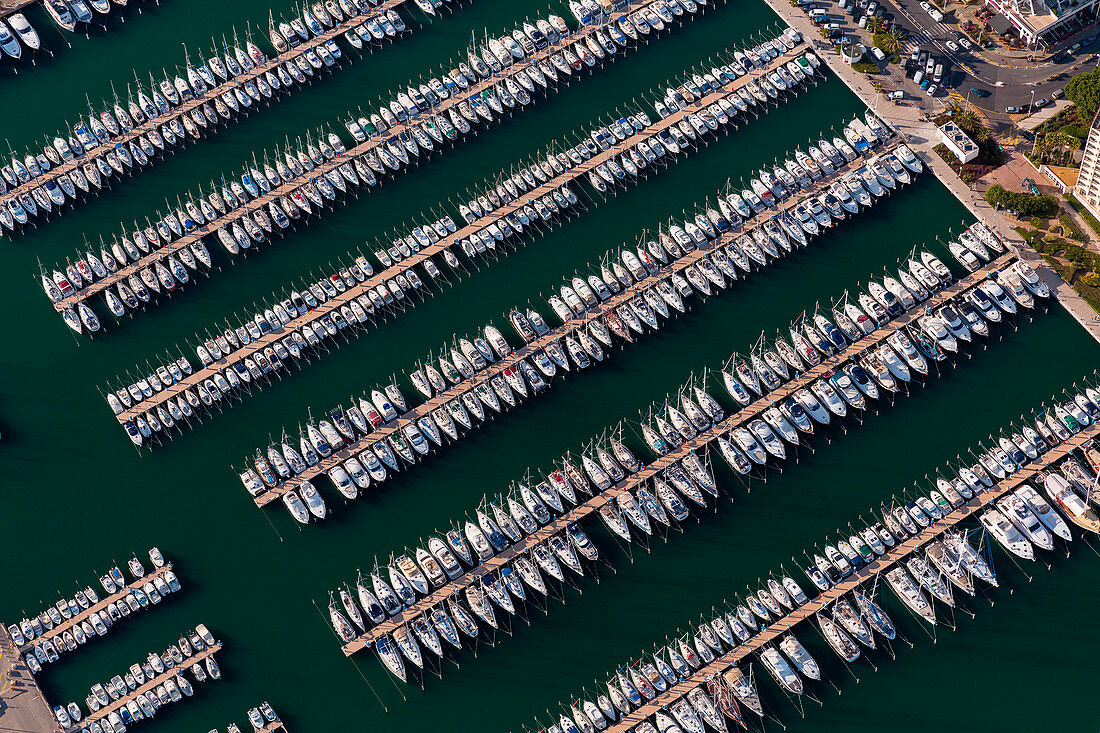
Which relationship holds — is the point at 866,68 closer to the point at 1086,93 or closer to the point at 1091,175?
the point at 1086,93

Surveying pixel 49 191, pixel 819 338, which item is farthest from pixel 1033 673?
pixel 49 191

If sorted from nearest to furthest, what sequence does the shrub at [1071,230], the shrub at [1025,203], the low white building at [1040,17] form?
the shrub at [1071,230]
the shrub at [1025,203]
the low white building at [1040,17]

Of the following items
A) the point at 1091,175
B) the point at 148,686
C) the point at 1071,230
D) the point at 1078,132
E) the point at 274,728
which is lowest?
the point at 1071,230

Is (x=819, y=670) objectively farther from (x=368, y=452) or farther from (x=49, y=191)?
(x=49, y=191)

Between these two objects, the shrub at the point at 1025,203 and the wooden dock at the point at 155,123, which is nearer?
the shrub at the point at 1025,203

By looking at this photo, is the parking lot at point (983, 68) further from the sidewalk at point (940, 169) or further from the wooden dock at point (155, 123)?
the wooden dock at point (155, 123)

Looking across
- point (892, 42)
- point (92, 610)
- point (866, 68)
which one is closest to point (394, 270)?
point (92, 610)

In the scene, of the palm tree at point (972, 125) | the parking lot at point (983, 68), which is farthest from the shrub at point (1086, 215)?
the parking lot at point (983, 68)
